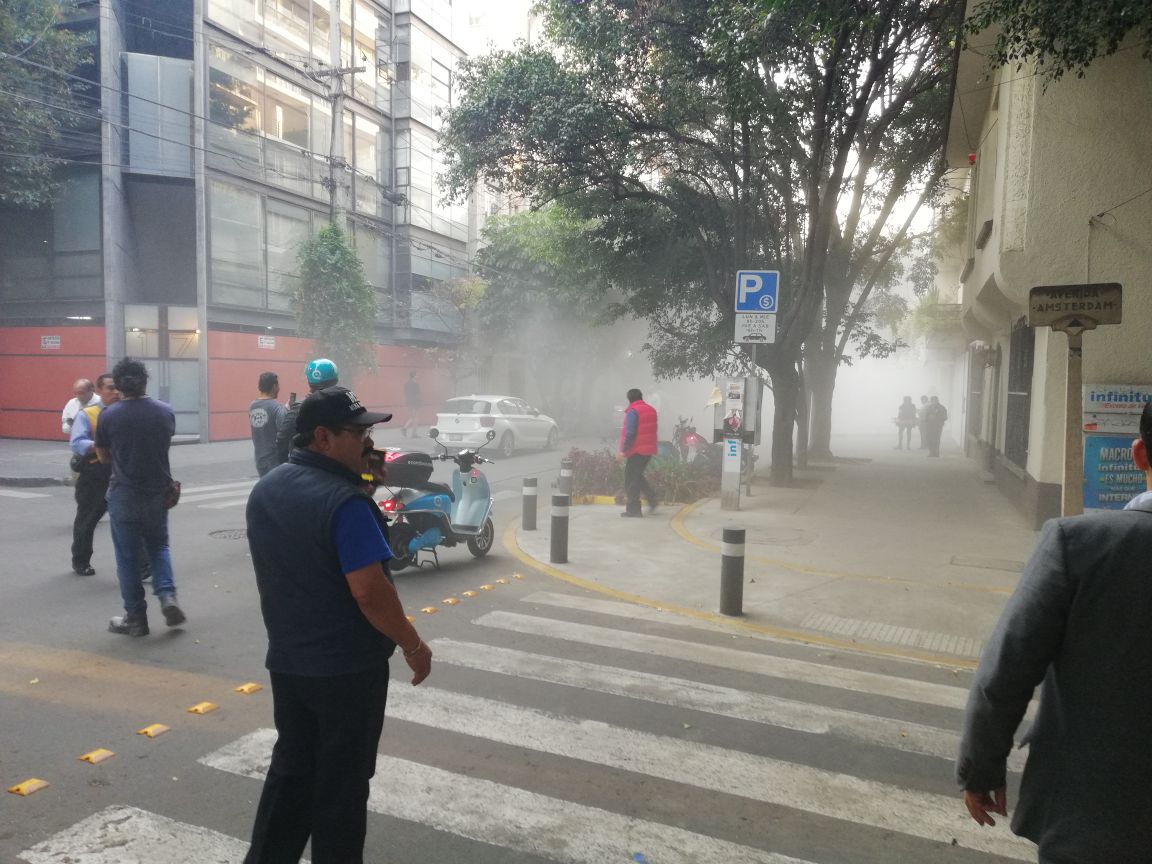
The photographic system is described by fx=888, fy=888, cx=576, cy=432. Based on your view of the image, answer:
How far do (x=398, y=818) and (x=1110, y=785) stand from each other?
2.76 m

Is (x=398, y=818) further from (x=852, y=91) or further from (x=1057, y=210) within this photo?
(x=852, y=91)

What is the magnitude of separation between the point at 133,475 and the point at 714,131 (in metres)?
12.7

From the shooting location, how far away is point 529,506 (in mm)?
11352

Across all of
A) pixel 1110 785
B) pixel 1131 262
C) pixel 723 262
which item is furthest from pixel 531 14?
pixel 1110 785

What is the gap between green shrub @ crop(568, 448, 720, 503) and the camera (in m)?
14.5

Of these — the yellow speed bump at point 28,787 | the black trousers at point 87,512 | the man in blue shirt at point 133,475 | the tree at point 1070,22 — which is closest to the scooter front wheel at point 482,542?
the black trousers at point 87,512

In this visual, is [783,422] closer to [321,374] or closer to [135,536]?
[321,374]

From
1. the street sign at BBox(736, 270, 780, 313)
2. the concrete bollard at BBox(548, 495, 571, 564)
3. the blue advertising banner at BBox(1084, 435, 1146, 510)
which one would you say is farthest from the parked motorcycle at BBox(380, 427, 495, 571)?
the blue advertising banner at BBox(1084, 435, 1146, 510)

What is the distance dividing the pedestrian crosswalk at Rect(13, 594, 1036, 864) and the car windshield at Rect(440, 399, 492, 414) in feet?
53.0

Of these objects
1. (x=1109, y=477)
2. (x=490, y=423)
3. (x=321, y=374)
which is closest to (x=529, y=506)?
(x=321, y=374)

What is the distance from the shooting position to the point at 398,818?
3.78m

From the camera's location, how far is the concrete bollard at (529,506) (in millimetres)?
11312

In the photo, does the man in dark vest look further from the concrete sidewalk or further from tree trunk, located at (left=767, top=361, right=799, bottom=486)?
tree trunk, located at (left=767, top=361, right=799, bottom=486)

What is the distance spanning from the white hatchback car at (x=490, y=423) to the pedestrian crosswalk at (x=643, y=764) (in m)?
15.1
